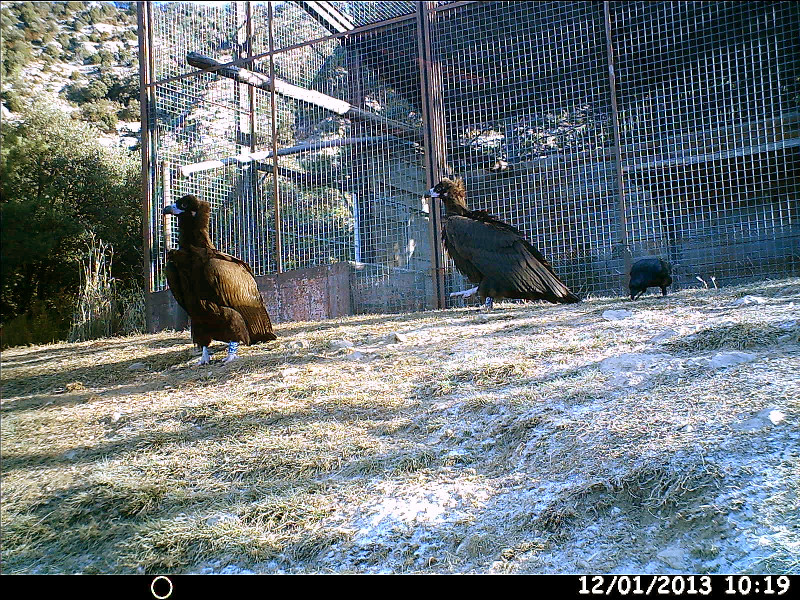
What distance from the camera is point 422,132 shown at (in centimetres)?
1016

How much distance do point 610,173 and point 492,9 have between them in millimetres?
3135

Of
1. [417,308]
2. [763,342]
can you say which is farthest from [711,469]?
[417,308]

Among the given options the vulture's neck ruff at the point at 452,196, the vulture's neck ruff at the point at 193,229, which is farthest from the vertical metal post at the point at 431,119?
the vulture's neck ruff at the point at 193,229

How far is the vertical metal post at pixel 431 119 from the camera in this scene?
9625 millimetres

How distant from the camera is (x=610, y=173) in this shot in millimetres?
10758

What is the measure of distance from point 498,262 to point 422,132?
10.4 feet

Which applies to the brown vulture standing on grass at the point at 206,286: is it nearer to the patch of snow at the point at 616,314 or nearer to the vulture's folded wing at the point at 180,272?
the vulture's folded wing at the point at 180,272

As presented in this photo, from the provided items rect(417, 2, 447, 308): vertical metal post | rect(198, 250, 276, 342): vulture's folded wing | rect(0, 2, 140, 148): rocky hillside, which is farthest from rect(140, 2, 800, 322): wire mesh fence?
rect(0, 2, 140, 148): rocky hillside

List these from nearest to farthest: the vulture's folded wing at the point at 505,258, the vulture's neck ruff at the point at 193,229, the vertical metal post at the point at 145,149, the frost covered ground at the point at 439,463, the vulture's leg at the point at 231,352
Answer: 1. the frost covered ground at the point at 439,463
2. the vulture's leg at the point at 231,352
3. the vulture's neck ruff at the point at 193,229
4. the vulture's folded wing at the point at 505,258
5. the vertical metal post at the point at 145,149

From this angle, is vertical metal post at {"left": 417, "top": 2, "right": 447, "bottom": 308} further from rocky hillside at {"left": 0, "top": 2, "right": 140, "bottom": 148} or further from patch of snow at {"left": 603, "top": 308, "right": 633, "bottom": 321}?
rocky hillside at {"left": 0, "top": 2, "right": 140, "bottom": 148}

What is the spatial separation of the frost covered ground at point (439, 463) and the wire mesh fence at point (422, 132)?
4.99 meters

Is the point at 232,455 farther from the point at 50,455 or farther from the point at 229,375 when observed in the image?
the point at 229,375

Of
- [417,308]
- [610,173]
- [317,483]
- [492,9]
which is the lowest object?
[317,483]

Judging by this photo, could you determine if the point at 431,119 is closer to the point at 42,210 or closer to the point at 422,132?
the point at 422,132
